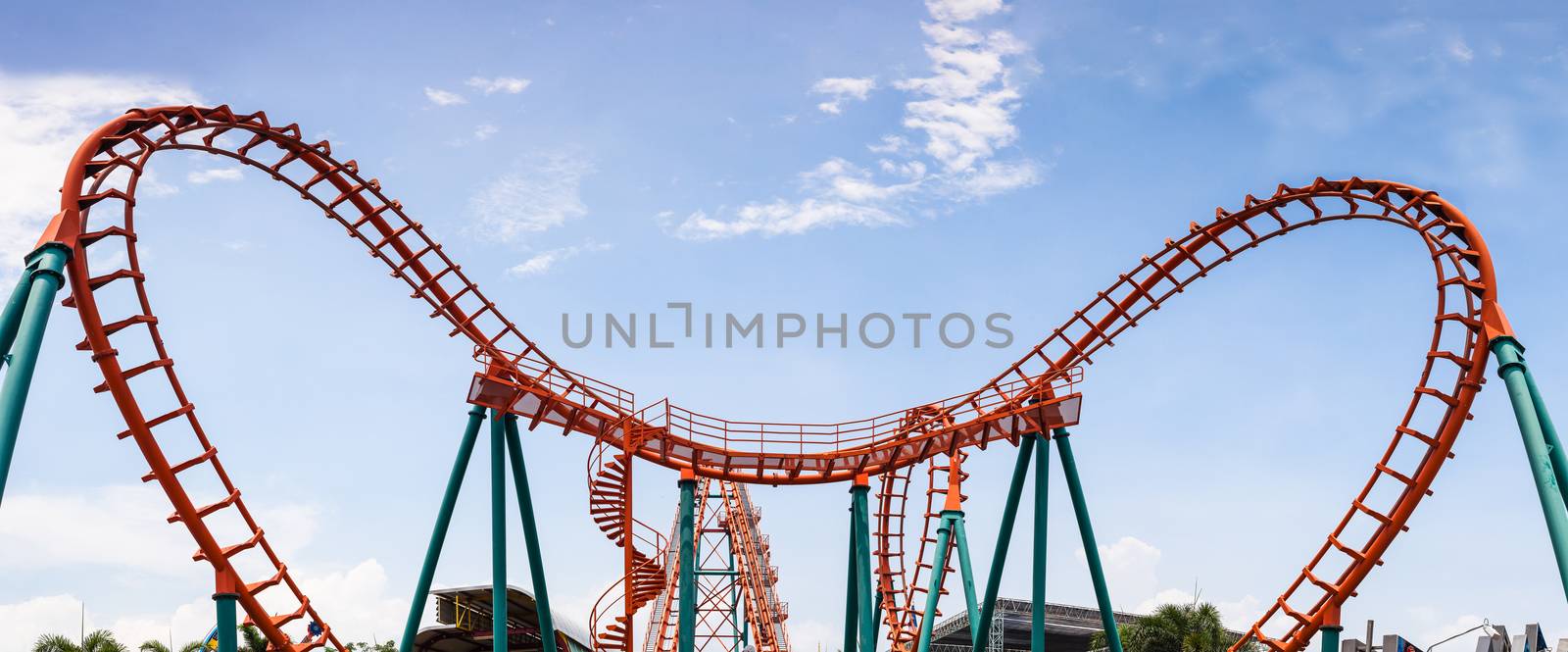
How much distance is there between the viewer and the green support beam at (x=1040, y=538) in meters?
19.8

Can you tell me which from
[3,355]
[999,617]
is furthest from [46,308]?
[999,617]

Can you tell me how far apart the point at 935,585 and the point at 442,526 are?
862cm

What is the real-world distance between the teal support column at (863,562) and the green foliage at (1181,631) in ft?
40.6

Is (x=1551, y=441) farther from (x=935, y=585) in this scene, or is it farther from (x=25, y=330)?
(x=25, y=330)

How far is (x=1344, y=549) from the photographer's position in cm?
1900

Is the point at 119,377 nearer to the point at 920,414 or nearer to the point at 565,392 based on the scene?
the point at 565,392

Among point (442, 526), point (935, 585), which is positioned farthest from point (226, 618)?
point (935, 585)

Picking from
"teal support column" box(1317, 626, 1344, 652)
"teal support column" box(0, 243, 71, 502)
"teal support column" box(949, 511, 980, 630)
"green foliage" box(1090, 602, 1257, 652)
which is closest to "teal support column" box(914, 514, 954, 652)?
"teal support column" box(949, 511, 980, 630)

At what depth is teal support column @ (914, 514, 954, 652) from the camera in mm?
21875

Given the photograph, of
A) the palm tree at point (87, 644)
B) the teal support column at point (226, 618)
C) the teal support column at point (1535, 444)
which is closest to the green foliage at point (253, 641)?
the palm tree at point (87, 644)

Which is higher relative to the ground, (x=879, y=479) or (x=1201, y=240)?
(x=1201, y=240)

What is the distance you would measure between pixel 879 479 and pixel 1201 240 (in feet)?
28.0

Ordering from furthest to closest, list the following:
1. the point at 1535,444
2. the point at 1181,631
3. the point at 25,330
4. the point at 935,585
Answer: the point at 1181,631 → the point at 935,585 → the point at 1535,444 → the point at 25,330

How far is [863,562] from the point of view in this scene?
21.3m
